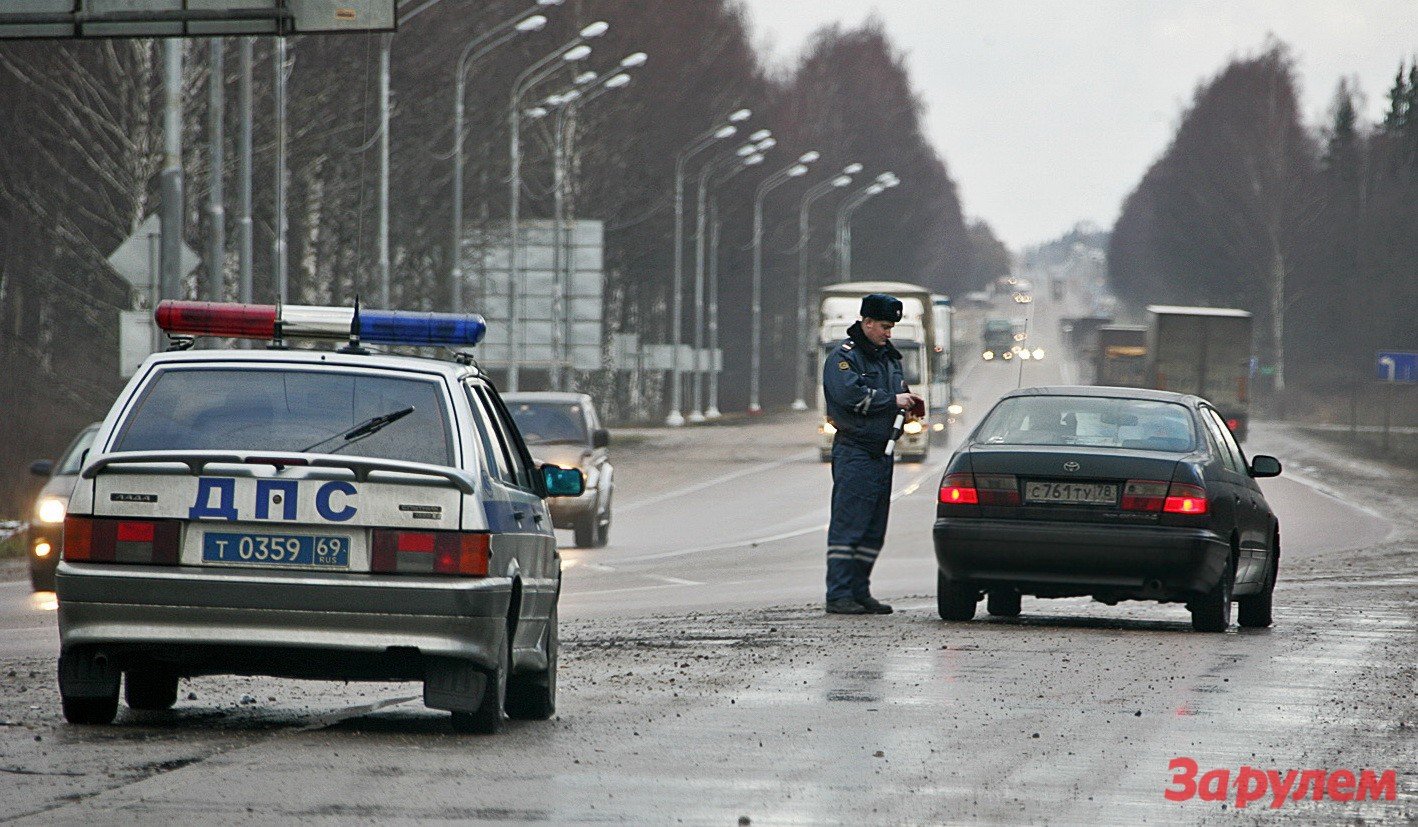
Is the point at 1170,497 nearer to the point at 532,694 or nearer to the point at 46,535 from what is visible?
the point at 532,694

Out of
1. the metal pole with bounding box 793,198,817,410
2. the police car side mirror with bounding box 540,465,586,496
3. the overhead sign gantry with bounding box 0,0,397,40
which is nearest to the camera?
the police car side mirror with bounding box 540,465,586,496

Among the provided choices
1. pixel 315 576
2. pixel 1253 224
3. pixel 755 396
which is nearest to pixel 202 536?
pixel 315 576

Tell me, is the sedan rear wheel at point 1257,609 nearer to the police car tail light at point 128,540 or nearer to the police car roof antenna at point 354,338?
the police car roof antenna at point 354,338

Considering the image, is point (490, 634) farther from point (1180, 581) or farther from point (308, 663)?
point (1180, 581)

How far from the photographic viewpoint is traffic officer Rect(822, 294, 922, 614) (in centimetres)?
1446

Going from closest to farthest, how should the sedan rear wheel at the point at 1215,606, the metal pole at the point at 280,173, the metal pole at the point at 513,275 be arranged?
the sedan rear wheel at the point at 1215,606 → the metal pole at the point at 280,173 → the metal pole at the point at 513,275

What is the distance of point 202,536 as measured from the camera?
8.46m

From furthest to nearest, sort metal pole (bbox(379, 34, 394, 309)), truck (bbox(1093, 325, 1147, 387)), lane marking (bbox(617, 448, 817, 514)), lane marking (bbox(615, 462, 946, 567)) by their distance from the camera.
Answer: truck (bbox(1093, 325, 1147, 387)) < metal pole (bbox(379, 34, 394, 309)) < lane marking (bbox(617, 448, 817, 514)) < lane marking (bbox(615, 462, 946, 567))

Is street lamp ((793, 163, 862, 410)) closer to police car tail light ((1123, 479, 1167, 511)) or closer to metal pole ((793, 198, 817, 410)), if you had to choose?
metal pole ((793, 198, 817, 410))

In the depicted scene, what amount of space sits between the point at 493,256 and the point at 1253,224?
53.7 meters

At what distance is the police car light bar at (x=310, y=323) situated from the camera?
9.38m

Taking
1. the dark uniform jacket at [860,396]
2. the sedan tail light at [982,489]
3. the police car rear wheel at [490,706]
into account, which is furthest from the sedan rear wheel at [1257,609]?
the police car rear wheel at [490,706]

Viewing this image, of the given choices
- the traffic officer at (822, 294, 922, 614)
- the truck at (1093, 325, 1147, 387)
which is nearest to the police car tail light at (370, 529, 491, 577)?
the traffic officer at (822, 294, 922, 614)

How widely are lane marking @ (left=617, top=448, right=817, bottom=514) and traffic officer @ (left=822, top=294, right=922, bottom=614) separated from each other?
56.6 ft
